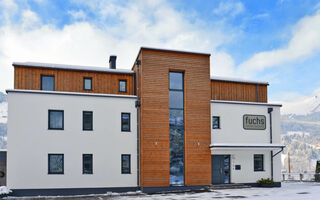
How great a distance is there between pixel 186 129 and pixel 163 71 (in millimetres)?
4078

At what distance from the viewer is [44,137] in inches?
826

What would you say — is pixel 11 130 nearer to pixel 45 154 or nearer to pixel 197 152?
pixel 45 154

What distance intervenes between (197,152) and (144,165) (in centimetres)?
374

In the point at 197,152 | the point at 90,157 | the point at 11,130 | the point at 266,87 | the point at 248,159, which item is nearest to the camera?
the point at 11,130

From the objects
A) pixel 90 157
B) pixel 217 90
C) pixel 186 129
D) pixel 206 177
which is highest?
pixel 217 90

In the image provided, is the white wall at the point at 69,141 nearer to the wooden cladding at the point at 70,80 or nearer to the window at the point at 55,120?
the window at the point at 55,120

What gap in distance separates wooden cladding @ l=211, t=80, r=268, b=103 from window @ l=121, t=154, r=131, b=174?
758cm

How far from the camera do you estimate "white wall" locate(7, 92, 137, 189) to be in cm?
2047

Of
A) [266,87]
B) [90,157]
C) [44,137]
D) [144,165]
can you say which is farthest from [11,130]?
[266,87]

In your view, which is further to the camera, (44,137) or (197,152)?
(197,152)

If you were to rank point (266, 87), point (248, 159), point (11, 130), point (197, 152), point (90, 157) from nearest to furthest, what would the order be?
point (11, 130)
point (90, 157)
point (197, 152)
point (248, 159)
point (266, 87)

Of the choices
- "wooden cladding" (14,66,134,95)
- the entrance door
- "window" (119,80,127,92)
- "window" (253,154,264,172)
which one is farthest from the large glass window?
"window" (253,154,264,172)

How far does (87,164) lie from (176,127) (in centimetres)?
610

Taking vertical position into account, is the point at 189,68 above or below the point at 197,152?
above
